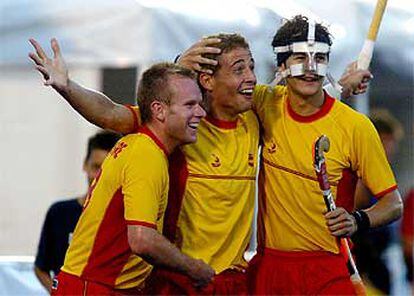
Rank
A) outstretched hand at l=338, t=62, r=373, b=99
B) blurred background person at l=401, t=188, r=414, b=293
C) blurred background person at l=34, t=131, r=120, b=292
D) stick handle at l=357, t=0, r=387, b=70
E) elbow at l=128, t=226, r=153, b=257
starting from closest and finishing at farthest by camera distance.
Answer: elbow at l=128, t=226, r=153, b=257 → outstretched hand at l=338, t=62, r=373, b=99 → stick handle at l=357, t=0, r=387, b=70 → blurred background person at l=34, t=131, r=120, b=292 → blurred background person at l=401, t=188, r=414, b=293

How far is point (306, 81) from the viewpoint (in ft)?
21.3

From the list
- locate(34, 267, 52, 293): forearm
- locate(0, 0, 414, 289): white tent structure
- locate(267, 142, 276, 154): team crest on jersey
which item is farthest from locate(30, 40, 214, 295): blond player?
locate(0, 0, 414, 289): white tent structure

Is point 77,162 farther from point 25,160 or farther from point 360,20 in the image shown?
point 360,20

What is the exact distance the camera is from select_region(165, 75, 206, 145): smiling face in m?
6.16

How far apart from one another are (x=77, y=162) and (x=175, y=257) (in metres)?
4.20

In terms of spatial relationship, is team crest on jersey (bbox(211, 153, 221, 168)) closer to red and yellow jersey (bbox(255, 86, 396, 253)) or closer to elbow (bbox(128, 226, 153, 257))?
red and yellow jersey (bbox(255, 86, 396, 253))

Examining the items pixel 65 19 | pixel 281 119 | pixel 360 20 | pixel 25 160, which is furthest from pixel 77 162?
pixel 281 119

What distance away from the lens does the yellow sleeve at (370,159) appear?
21.1ft

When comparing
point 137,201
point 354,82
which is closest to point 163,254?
point 137,201

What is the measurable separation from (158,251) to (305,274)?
0.85 m

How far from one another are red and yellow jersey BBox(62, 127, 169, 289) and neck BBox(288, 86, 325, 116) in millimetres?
740

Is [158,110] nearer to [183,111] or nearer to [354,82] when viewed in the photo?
[183,111]

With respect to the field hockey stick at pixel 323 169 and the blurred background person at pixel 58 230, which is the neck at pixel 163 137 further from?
the blurred background person at pixel 58 230

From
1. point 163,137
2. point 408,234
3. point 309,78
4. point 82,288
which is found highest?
point 309,78
